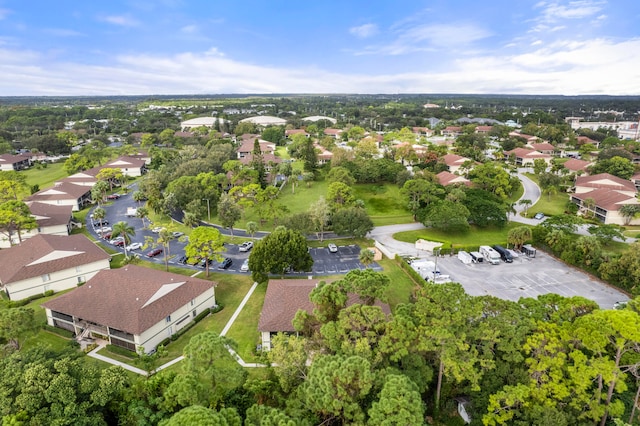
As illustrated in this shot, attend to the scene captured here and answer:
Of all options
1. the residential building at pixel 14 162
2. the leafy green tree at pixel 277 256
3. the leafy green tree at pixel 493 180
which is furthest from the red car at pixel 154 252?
the residential building at pixel 14 162

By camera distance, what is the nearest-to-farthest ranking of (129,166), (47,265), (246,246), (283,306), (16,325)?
(16,325) < (283,306) < (47,265) < (246,246) < (129,166)

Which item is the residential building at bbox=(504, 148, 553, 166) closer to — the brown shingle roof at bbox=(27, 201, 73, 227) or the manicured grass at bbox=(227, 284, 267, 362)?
the manicured grass at bbox=(227, 284, 267, 362)

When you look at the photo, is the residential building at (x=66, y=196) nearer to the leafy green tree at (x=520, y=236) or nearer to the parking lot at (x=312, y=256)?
the parking lot at (x=312, y=256)

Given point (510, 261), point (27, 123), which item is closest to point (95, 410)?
point (510, 261)

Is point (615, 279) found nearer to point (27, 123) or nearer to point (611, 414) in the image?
point (611, 414)

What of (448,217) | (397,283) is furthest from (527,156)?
(397,283)

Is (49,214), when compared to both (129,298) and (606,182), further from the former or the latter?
(606,182)
